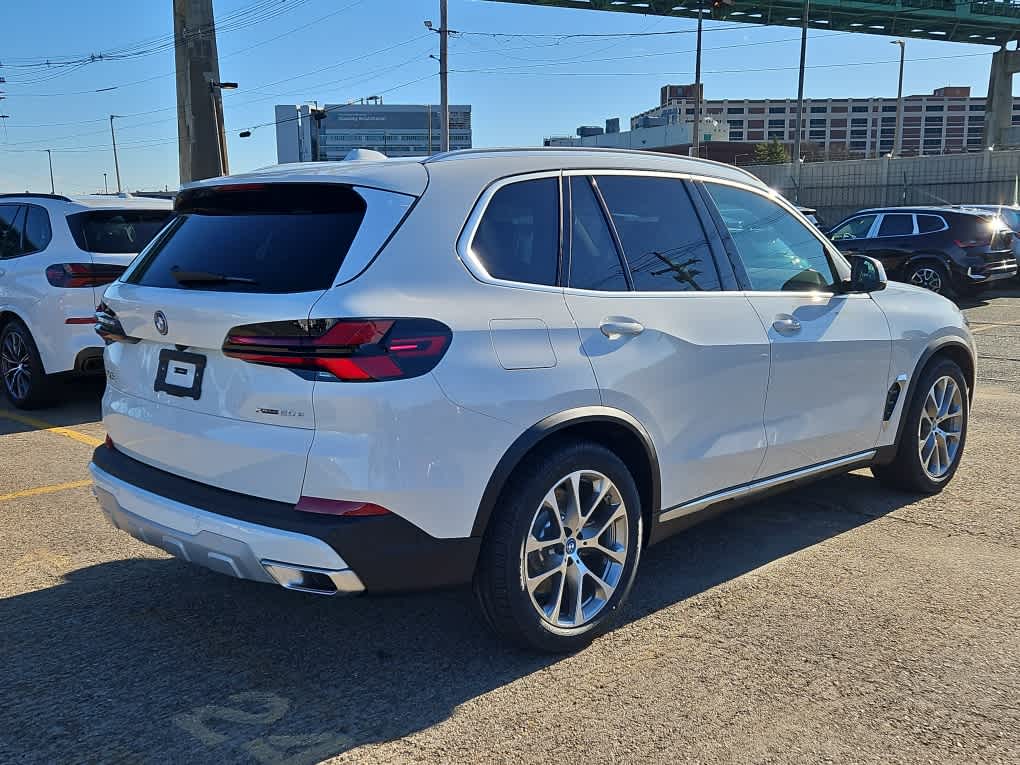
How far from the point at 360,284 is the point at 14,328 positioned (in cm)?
611

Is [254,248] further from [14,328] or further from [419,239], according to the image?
[14,328]

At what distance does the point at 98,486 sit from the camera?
3549 millimetres

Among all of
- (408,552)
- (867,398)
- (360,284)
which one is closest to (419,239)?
(360,284)

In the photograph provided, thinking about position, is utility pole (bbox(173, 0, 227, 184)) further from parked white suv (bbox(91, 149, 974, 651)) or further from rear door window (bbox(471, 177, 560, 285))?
rear door window (bbox(471, 177, 560, 285))

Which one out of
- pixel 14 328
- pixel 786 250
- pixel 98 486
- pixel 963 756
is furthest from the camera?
pixel 14 328

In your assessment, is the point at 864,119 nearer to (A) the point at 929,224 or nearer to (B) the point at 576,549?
(A) the point at 929,224

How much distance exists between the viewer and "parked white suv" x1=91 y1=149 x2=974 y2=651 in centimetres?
285

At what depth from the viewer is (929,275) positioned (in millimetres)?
15680

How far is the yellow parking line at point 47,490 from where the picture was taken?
17.5 ft

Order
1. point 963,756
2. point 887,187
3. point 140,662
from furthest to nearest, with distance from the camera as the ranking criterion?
point 887,187 → point 140,662 → point 963,756

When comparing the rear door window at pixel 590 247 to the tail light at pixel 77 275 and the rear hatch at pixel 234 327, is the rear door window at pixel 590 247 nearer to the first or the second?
the rear hatch at pixel 234 327

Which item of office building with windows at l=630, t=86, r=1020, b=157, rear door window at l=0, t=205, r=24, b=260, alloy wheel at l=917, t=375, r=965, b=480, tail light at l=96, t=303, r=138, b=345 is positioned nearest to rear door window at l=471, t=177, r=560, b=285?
tail light at l=96, t=303, r=138, b=345

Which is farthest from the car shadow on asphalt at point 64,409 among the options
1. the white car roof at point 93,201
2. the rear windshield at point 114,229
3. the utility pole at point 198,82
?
the utility pole at point 198,82

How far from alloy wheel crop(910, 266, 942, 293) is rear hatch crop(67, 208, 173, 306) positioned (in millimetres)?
12562
